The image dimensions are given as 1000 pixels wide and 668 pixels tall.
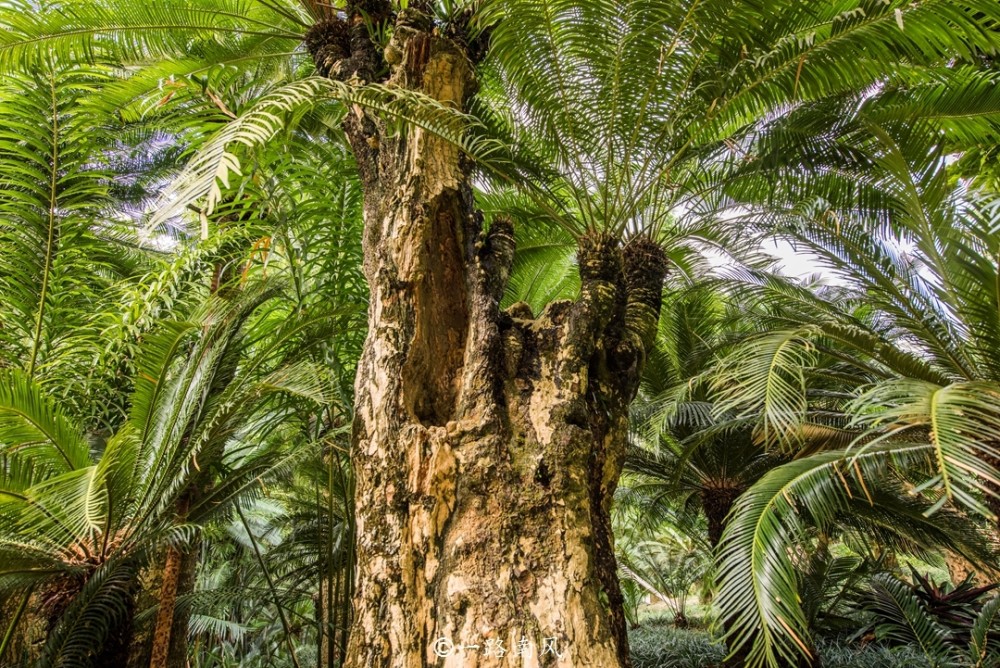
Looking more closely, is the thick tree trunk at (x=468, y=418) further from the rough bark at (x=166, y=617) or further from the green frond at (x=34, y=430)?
the green frond at (x=34, y=430)

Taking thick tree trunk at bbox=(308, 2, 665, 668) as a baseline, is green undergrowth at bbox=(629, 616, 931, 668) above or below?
below

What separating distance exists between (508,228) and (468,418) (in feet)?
3.67

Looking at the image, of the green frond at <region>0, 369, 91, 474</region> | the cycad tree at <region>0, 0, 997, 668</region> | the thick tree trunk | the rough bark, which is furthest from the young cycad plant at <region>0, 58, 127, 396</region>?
the thick tree trunk

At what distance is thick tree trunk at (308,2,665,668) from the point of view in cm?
225

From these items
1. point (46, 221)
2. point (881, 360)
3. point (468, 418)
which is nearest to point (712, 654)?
point (881, 360)

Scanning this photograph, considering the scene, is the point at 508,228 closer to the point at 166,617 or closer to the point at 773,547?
the point at 773,547

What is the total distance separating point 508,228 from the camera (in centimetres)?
326

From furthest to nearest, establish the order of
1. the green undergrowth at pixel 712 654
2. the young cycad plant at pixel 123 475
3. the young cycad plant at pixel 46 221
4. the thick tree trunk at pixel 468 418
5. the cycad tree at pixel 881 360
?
the green undergrowth at pixel 712 654 → the young cycad plant at pixel 46 221 → the young cycad plant at pixel 123 475 → the cycad tree at pixel 881 360 → the thick tree trunk at pixel 468 418

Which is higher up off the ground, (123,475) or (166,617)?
(123,475)

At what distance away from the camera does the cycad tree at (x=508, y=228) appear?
2305 mm

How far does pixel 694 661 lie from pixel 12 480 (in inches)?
225

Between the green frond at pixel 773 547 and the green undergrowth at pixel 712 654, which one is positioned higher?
the green frond at pixel 773 547

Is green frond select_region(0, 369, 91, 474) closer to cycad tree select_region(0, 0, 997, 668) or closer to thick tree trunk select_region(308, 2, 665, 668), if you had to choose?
cycad tree select_region(0, 0, 997, 668)

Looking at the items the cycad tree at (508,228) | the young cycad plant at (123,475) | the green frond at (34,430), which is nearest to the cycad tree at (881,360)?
the cycad tree at (508,228)
